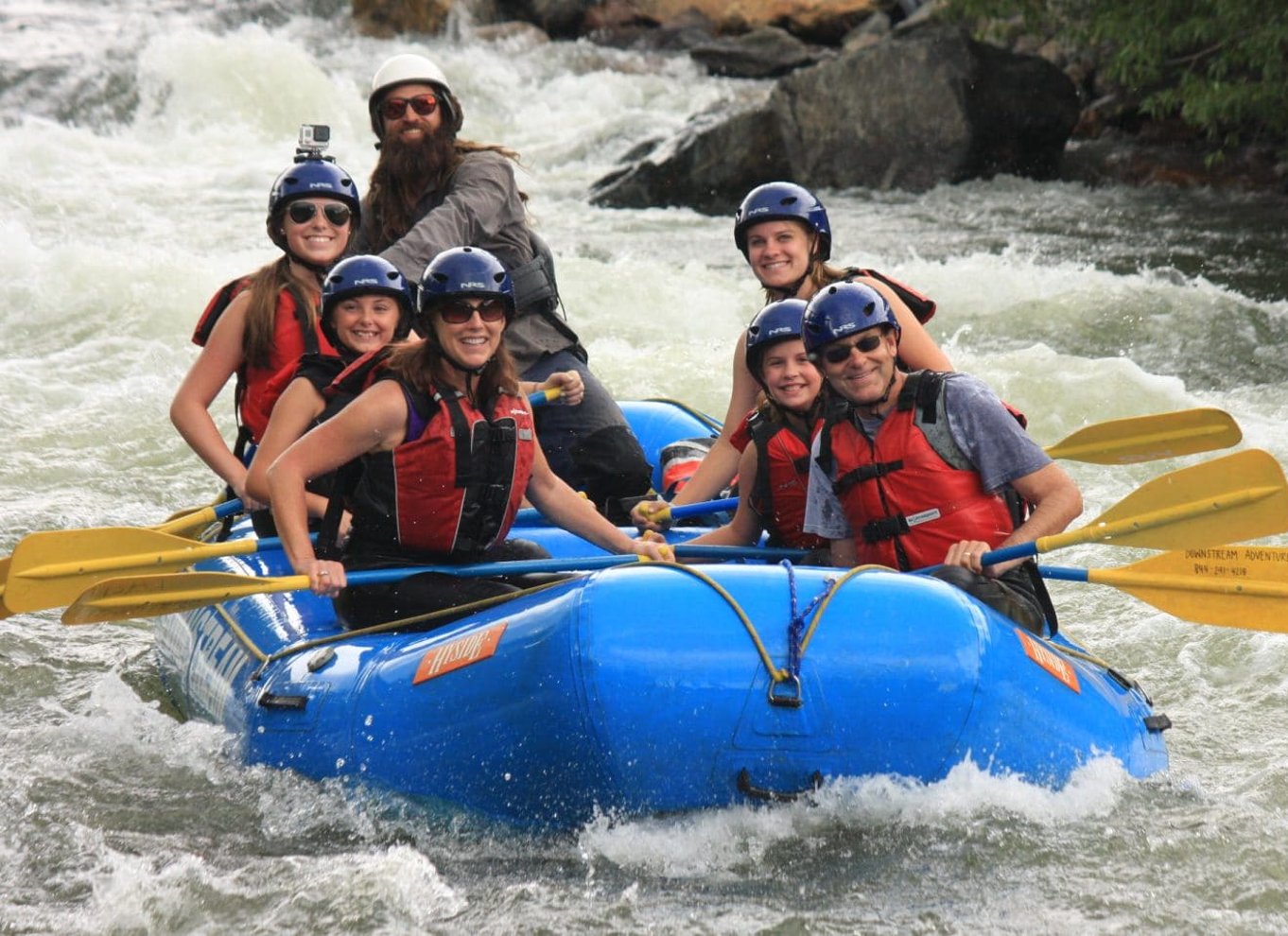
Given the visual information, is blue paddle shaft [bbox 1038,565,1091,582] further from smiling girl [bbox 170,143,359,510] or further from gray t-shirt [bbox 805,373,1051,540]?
smiling girl [bbox 170,143,359,510]

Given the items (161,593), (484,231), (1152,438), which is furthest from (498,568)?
(1152,438)

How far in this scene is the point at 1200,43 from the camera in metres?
13.3

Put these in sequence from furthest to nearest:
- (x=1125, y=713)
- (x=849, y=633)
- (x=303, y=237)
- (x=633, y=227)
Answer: (x=633, y=227) → (x=303, y=237) → (x=1125, y=713) → (x=849, y=633)

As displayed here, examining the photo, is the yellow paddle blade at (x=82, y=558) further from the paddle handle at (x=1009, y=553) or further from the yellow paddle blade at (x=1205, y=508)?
the yellow paddle blade at (x=1205, y=508)

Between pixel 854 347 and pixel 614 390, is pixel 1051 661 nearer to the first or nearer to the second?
pixel 854 347

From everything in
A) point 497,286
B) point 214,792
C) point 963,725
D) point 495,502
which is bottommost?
point 214,792

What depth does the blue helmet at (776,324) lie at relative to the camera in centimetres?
484

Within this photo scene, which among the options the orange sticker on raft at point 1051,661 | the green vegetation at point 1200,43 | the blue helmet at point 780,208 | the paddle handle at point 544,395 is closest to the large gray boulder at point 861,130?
the green vegetation at point 1200,43

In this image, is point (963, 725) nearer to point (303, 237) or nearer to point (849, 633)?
point (849, 633)

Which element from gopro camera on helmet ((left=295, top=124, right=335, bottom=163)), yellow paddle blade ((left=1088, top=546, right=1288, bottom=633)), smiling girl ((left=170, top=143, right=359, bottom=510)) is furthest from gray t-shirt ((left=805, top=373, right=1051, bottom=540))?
gopro camera on helmet ((left=295, top=124, right=335, bottom=163))

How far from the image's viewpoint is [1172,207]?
14430 millimetres

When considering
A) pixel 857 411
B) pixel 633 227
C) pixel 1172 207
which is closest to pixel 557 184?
pixel 633 227

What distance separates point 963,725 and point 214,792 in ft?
6.53

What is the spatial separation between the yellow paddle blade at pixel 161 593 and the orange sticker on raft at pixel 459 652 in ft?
1.78
